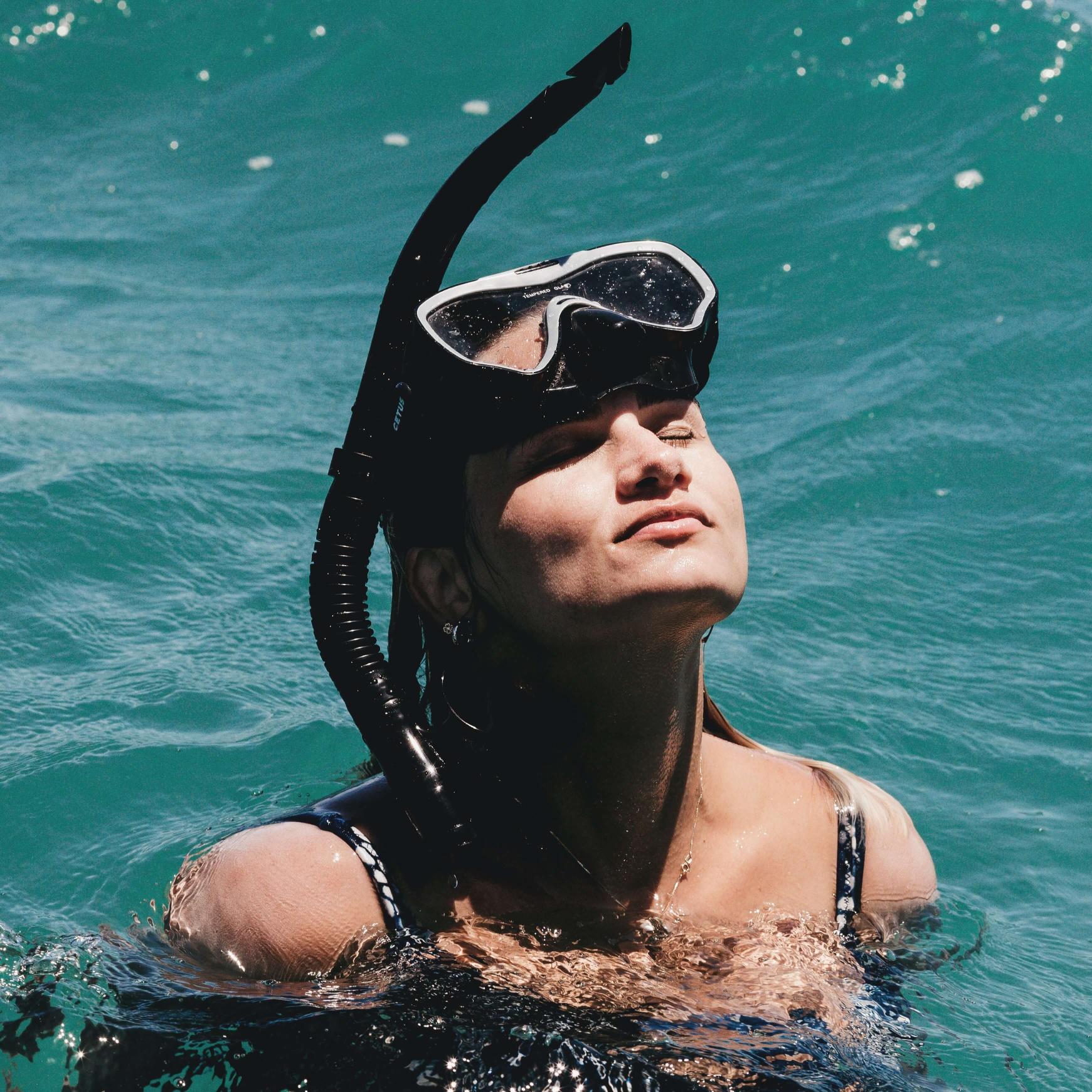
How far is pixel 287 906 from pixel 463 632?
64 cm

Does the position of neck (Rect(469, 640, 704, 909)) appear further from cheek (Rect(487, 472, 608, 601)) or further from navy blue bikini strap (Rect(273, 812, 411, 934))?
navy blue bikini strap (Rect(273, 812, 411, 934))

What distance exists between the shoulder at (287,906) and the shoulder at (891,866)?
111 cm

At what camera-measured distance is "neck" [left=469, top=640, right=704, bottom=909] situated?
Result: 2.85 meters

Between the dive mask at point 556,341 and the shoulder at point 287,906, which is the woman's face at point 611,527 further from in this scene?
the shoulder at point 287,906

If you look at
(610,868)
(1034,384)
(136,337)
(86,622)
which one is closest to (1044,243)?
(1034,384)

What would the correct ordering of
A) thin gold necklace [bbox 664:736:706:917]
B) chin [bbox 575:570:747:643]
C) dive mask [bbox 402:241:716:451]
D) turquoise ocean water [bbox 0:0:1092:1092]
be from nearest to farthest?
chin [bbox 575:570:747:643] → dive mask [bbox 402:241:716:451] → thin gold necklace [bbox 664:736:706:917] → turquoise ocean water [bbox 0:0:1092:1092]

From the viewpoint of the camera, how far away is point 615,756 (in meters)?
2.98

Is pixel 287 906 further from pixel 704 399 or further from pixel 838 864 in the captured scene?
pixel 704 399

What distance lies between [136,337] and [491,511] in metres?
5.48

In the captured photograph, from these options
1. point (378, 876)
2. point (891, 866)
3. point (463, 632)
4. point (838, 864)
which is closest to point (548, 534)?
point (463, 632)

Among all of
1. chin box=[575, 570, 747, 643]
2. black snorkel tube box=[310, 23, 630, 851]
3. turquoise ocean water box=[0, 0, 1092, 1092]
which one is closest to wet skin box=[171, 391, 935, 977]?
chin box=[575, 570, 747, 643]

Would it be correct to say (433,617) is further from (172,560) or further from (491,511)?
(172,560)

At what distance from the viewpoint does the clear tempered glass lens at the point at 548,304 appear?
2.96m

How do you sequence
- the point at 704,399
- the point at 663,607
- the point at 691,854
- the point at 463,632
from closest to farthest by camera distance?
1. the point at 663,607
2. the point at 463,632
3. the point at 691,854
4. the point at 704,399
